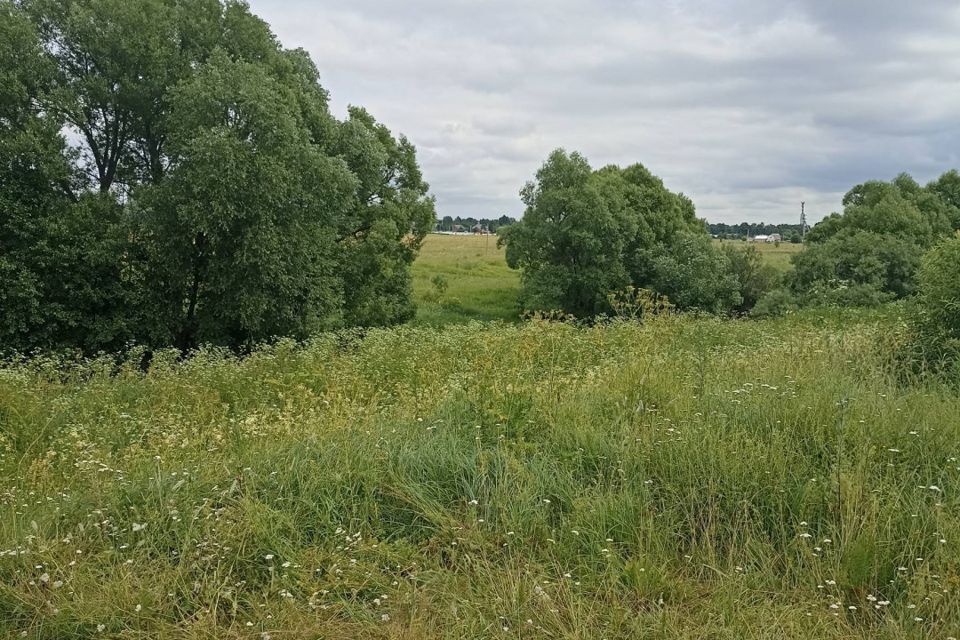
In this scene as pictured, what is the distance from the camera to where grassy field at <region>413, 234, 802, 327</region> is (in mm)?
35906

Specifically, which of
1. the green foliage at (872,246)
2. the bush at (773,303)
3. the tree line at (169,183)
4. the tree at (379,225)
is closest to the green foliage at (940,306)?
the tree line at (169,183)

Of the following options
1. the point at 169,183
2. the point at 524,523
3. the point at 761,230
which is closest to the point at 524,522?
the point at 524,523

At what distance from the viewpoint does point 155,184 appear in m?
18.3

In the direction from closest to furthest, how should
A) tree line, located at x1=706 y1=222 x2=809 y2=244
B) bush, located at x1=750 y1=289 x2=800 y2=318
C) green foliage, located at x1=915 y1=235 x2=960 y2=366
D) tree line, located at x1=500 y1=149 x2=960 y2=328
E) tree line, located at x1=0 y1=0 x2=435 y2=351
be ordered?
1. green foliage, located at x1=915 y1=235 x2=960 y2=366
2. tree line, located at x1=0 y1=0 x2=435 y2=351
3. bush, located at x1=750 y1=289 x2=800 y2=318
4. tree line, located at x1=500 y1=149 x2=960 y2=328
5. tree line, located at x1=706 y1=222 x2=809 y2=244

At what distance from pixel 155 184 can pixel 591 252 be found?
22.5m

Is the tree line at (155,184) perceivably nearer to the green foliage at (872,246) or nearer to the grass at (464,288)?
the grass at (464,288)

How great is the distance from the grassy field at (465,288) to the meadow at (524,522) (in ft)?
72.4

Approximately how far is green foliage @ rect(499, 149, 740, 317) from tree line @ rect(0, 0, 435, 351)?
17.0 m

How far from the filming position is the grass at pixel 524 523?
280 cm

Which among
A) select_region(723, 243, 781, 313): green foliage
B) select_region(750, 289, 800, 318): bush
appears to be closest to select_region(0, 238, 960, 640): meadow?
select_region(750, 289, 800, 318): bush

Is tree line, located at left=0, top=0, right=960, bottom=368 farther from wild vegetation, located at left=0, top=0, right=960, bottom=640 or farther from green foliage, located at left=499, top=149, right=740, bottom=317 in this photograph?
green foliage, located at left=499, top=149, right=740, bottom=317

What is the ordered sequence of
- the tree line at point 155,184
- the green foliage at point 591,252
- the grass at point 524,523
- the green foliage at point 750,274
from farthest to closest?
the green foliage at point 750,274 < the green foliage at point 591,252 < the tree line at point 155,184 < the grass at point 524,523

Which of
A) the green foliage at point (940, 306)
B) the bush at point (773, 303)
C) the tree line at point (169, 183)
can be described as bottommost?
the bush at point (773, 303)

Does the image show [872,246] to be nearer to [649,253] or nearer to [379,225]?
[649,253]
